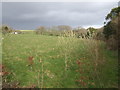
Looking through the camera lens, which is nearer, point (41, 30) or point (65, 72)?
point (65, 72)

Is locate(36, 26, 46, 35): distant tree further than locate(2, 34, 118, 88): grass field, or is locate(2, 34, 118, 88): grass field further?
locate(36, 26, 46, 35): distant tree

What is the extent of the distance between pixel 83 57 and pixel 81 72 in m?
2.28

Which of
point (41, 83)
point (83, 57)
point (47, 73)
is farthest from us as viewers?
point (83, 57)

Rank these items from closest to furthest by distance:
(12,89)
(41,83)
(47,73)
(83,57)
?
(12,89) → (41,83) → (47,73) → (83,57)

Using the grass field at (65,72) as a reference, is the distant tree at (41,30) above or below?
above

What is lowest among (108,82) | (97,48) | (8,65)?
(108,82)

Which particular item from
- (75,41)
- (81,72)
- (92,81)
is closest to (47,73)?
(81,72)

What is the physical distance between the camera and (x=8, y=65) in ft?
25.8

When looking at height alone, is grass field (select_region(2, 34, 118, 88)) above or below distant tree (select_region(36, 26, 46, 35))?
below

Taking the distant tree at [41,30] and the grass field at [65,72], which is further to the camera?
the distant tree at [41,30]

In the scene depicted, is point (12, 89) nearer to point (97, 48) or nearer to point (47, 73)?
point (47, 73)

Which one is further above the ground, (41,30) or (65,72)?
(41,30)

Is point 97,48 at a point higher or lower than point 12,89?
higher

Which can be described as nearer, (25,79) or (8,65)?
(25,79)
